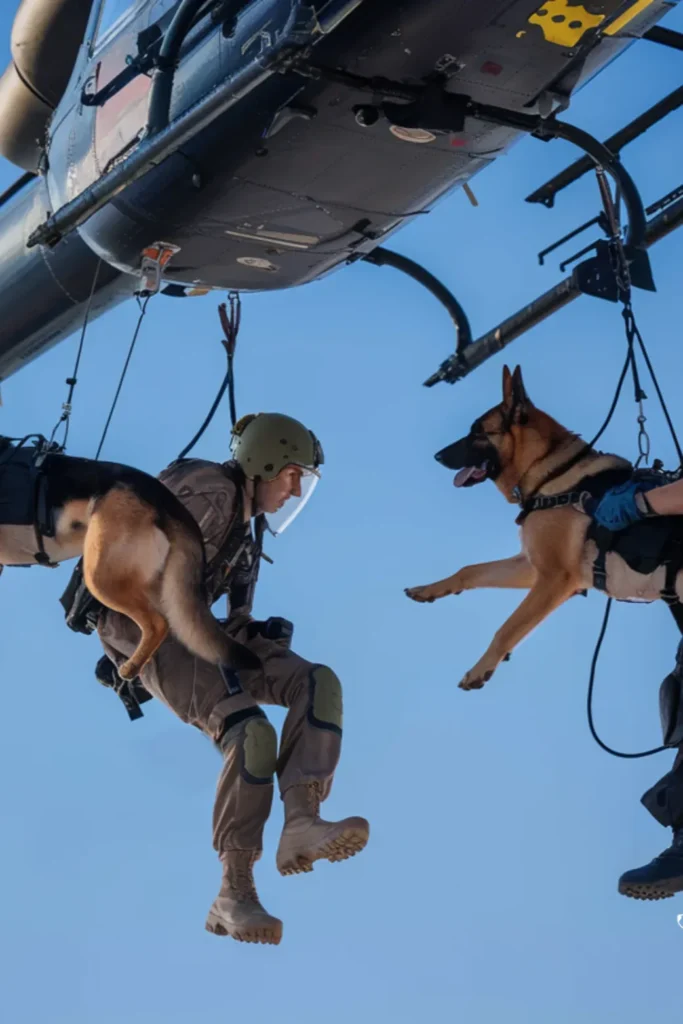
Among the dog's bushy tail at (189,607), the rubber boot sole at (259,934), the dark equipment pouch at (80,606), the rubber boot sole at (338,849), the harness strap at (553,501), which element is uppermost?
the harness strap at (553,501)

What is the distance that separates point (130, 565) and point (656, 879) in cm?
274

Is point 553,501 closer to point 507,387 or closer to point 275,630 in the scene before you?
point 507,387

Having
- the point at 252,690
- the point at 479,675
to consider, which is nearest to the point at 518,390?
the point at 479,675

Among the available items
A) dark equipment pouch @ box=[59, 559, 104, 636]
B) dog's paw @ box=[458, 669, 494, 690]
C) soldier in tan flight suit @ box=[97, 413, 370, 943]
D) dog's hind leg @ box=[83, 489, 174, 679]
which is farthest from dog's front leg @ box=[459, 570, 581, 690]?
dark equipment pouch @ box=[59, 559, 104, 636]

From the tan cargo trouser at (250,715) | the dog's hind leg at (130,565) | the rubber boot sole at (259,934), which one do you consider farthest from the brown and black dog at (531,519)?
the rubber boot sole at (259,934)

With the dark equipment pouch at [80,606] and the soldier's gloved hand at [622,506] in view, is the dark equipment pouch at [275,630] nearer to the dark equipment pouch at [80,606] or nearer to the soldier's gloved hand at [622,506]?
the dark equipment pouch at [80,606]

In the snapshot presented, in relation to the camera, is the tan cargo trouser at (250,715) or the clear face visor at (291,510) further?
the clear face visor at (291,510)

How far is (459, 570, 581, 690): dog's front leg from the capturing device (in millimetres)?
8547

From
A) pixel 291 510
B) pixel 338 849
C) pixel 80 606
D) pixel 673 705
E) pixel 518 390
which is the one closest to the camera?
pixel 338 849

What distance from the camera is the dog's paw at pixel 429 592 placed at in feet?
29.0

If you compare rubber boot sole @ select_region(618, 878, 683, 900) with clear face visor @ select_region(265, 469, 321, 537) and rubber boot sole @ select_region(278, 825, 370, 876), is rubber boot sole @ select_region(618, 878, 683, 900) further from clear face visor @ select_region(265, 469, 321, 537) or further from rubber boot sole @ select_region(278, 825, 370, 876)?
clear face visor @ select_region(265, 469, 321, 537)

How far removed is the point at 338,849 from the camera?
25.7 ft

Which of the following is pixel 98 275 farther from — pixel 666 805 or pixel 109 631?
pixel 666 805

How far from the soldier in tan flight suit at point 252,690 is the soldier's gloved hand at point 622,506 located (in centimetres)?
155
